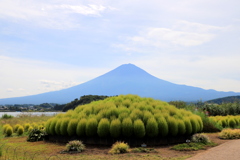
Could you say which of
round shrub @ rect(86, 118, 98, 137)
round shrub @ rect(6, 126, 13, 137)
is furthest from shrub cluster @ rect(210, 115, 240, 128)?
round shrub @ rect(6, 126, 13, 137)

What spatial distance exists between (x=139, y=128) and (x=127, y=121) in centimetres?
64

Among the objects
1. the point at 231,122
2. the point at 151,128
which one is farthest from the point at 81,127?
the point at 231,122

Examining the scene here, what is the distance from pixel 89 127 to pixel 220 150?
597 cm

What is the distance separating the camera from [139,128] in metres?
11.5

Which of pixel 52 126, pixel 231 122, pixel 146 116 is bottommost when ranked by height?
pixel 231 122

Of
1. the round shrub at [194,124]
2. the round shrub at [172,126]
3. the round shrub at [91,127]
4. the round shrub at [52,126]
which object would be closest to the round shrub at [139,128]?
the round shrub at [172,126]

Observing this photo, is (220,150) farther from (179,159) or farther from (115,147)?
(115,147)

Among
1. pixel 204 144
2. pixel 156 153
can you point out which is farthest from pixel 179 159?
pixel 204 144

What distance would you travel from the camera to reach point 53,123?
14312 mm

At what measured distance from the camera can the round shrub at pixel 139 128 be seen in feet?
37.8

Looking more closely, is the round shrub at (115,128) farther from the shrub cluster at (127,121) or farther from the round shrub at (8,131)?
the round shrub at (8,131)

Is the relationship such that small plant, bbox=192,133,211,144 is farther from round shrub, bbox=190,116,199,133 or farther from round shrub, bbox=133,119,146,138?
round shrub, bbox=133,119,146,138

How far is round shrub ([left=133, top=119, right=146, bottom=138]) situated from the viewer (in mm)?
11523

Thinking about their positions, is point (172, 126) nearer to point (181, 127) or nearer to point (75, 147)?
point (181, 127)
